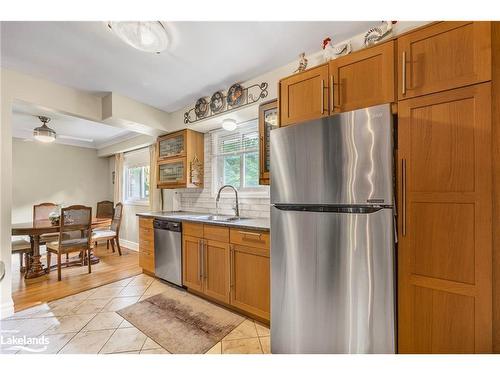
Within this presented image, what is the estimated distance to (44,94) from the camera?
2398 millimetres

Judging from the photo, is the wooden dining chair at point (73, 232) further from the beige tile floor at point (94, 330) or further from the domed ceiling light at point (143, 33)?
the domed ceiling light at point (143, 33)

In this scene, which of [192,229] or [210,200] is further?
[210,200]

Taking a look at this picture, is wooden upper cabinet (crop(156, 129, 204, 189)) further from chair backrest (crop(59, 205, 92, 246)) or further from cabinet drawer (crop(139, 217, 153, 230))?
chair backrest (crop(59, 205, 92, 246))

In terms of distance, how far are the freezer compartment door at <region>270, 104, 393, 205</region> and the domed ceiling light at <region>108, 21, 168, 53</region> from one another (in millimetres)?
1137

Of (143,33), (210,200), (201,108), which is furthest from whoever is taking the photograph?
(210,200)

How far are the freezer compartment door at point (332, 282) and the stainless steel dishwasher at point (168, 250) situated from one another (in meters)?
1.48

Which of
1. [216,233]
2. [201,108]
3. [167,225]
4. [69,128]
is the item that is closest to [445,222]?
[216,233]

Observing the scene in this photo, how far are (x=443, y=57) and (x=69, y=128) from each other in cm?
541

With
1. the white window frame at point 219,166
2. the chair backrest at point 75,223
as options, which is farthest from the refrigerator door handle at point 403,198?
the chair backrest at point 75,223

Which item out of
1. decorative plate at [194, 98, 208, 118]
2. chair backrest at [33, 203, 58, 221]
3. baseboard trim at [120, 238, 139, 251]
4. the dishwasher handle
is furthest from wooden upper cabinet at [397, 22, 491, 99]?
chair backrest at [33, 203, 58, 221]

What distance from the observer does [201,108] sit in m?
2.91

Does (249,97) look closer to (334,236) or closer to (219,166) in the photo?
(219,166)
